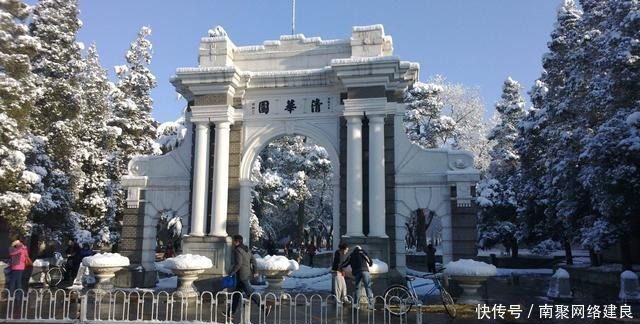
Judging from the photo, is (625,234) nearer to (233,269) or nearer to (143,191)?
(233,269)

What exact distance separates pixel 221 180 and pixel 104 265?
158 inches

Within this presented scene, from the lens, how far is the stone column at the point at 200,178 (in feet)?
50.4

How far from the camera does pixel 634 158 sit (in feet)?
50.4

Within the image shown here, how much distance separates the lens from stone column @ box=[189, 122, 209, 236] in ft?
50.4

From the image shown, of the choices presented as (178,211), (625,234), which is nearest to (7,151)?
(178,211)

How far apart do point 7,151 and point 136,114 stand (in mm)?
10352

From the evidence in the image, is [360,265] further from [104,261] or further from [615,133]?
[615,133]

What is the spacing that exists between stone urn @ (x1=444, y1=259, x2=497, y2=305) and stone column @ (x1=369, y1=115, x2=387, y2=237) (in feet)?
10.5

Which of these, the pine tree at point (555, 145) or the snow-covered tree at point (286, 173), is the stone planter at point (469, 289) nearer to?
the pine tree at point (555, 145)

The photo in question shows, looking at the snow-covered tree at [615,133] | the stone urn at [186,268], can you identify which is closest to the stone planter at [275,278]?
the stone urn at [186,268]

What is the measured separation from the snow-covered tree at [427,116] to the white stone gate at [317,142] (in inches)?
627

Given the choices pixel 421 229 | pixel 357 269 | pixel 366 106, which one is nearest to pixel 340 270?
pixel 357 269

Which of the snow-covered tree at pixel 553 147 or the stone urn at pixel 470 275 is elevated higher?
the snow-covered tree at pixel 553 147

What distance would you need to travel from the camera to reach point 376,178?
1460 cm
